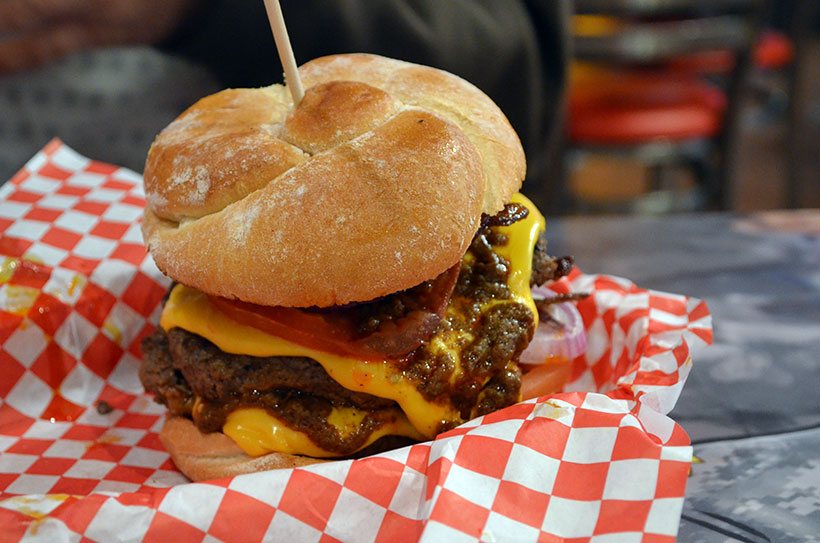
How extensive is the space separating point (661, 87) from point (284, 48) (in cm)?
288

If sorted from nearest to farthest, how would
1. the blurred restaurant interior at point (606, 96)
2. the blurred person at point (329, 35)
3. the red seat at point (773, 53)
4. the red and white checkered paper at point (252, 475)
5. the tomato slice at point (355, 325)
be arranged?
1. the red and white checkered paper at point (252, 475)
2. the tomato slice at point (355, 325)
3. the blurred person at point (329, 35)
4. the blurred restaurant interior at point (606, 96)
5. the red seat at point (773, 53)

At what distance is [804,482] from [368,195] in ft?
3.12

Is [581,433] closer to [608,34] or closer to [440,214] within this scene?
[440,214]

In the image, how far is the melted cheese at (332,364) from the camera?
1458mm

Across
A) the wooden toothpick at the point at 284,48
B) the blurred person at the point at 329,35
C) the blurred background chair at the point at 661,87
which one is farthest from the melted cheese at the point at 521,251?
the blurred background chair at the point at 661,87

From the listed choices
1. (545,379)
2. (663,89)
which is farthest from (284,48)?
(663,89)

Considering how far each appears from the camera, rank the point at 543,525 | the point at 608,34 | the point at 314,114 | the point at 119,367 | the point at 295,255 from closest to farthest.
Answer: the point at 543,525 < the point at 295,255 < the point at 314,114 < the point at 119,367 < the point at 608,34

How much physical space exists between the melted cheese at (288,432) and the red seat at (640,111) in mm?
2668

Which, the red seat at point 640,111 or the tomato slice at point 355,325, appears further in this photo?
the red seat at point 640,111

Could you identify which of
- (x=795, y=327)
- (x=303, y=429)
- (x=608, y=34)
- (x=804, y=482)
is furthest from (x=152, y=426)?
(x=608, y=34)

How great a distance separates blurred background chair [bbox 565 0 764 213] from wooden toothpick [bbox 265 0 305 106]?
250 centimetres

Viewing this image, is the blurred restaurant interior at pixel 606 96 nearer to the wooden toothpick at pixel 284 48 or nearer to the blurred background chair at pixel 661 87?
the blurred background chair at pixel 661 87

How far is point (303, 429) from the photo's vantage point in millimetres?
1502

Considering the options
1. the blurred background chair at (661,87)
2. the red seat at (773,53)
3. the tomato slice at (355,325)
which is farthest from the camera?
the red seat at (773,53)
